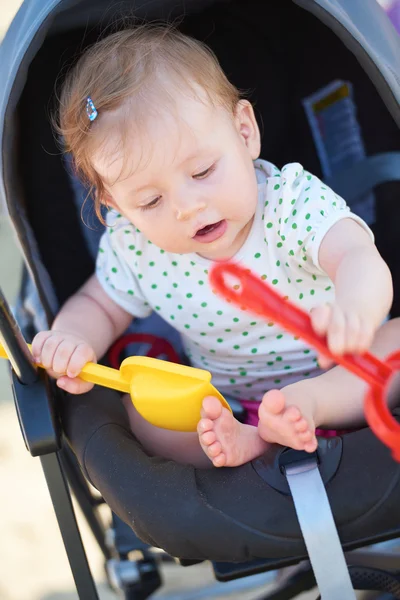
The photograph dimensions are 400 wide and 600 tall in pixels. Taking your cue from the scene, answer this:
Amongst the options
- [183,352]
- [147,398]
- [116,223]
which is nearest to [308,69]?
[116,223]

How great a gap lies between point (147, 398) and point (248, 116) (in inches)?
18.2

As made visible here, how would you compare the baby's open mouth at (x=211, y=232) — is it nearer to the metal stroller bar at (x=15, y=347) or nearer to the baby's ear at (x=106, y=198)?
the baby's ear at (x=106, y=198)

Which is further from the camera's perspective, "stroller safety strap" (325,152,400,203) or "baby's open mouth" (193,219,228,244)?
"stroller safety strap" (325,152,400,203)

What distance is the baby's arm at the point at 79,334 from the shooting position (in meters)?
1.12

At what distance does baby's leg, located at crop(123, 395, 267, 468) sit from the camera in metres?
0.98

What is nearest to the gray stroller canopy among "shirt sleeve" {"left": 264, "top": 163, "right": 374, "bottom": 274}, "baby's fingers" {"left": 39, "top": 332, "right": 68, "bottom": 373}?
"shirt sleeve" {"left": 264, "top": 163, "right": 374, "bottom": 274}

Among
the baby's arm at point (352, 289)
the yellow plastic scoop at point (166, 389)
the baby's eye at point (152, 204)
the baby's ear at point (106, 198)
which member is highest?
the baby's ear at point (106, 198)

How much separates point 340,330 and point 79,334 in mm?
593

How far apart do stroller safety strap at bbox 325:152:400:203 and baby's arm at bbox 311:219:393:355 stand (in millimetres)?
296

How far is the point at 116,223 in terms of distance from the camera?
1.34m

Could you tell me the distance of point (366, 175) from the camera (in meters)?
1.40

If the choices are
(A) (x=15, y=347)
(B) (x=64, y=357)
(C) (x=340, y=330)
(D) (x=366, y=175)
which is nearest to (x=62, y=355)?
(B) (x=64, y=357)

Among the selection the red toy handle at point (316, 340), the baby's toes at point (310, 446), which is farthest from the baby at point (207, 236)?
the red toy handle at point (316, 340)

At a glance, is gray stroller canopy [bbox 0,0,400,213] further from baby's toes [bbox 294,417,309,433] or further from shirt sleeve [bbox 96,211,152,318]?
baby's toes [bbox 294,417,309,433]
